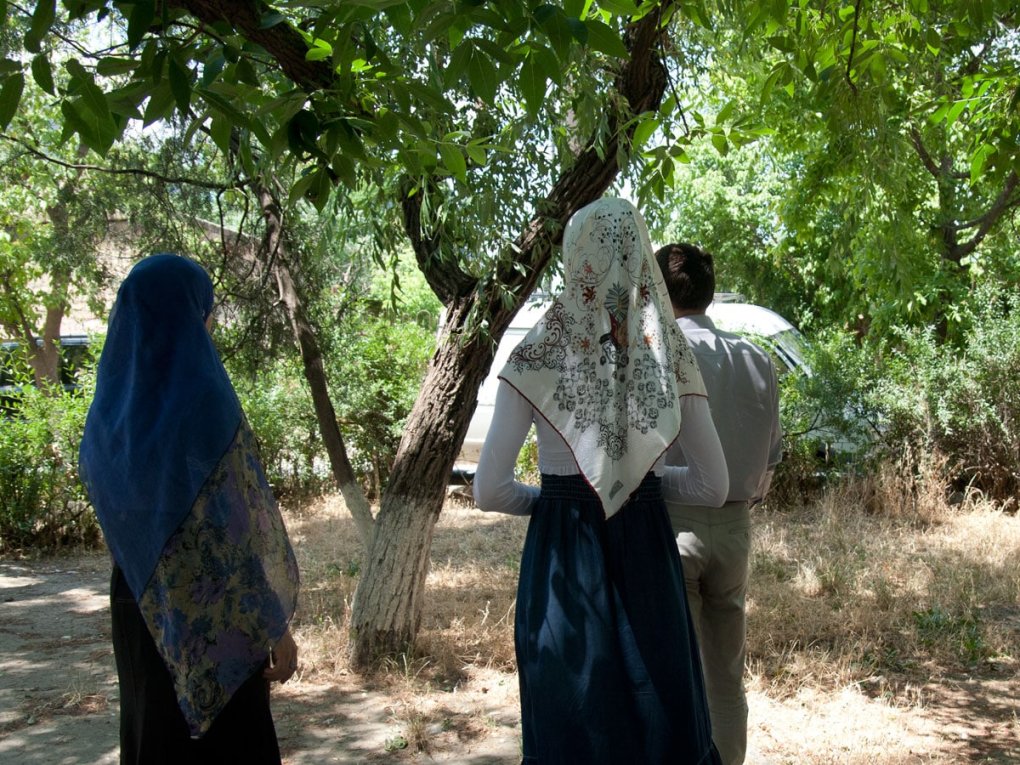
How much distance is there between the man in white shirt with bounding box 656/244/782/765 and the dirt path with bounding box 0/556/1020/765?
1008 mm

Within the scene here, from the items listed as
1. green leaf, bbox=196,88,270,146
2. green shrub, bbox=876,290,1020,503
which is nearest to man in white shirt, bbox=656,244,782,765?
green leaf, bbox=196,88,270,146

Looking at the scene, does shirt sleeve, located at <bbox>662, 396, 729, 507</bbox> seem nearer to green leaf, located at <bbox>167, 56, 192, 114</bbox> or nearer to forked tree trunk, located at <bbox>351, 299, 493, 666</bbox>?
green leaf, located at <bbox>167, 56, 192, 114</bbox>

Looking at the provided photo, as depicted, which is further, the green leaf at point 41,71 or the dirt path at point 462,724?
the dirt path at point 462,724

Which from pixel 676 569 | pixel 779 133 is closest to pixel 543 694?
pixel 676 569

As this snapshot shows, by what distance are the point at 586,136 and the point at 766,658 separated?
2.96 metres

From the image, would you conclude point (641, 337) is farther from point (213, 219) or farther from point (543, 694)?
point (213, 219)

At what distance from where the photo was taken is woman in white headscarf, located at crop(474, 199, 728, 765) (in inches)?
92.2

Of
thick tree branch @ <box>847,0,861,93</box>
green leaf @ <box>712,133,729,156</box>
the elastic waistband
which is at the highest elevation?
thick tree branch @ <box>847,0,861,93</box>

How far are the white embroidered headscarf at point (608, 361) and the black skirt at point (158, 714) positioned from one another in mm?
1195

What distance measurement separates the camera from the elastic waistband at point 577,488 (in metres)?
2.45

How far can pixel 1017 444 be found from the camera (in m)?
8.95

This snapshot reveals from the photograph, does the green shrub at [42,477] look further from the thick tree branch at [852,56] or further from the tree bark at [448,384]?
the thick tree branch at [852,56]

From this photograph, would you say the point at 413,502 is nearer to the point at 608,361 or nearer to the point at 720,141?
the point at 720,141

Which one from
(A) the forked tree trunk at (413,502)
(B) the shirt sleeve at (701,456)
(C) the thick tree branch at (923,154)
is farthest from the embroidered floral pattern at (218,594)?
(C) the thick tree branch at (923,154)
